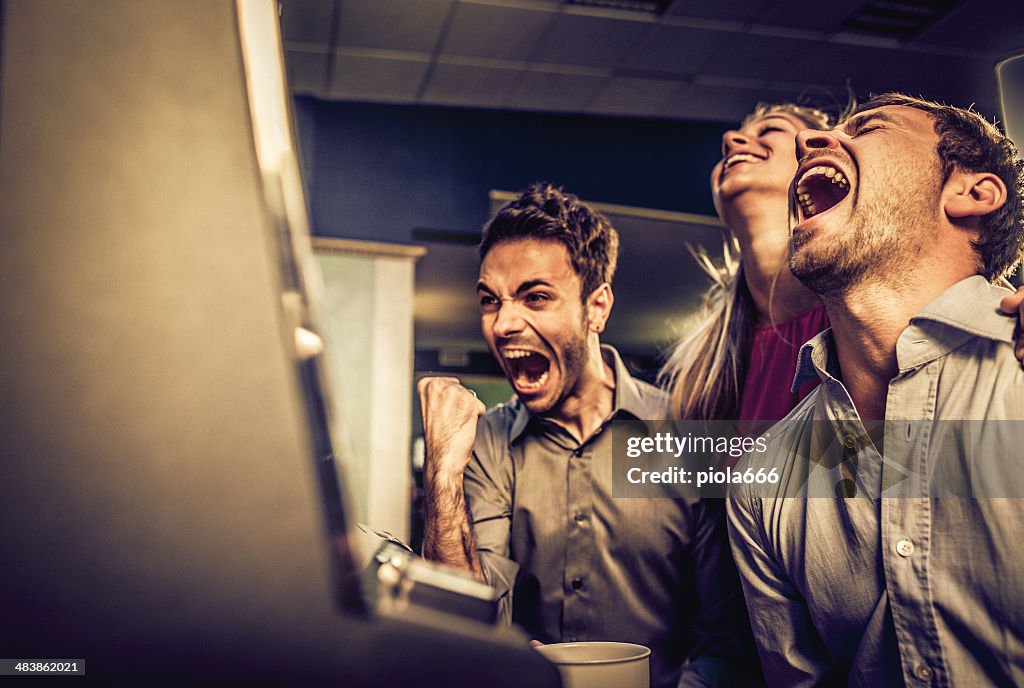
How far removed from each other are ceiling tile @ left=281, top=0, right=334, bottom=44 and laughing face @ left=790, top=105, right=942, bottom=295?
3.45 feet

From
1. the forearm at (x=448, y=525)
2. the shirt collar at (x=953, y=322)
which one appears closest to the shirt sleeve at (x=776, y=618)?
the shirt collar at (x=953, y=322)

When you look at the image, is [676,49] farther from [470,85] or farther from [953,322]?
[953,322]

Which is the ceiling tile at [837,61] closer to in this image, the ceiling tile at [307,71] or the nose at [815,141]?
A: the nose at [815,141]

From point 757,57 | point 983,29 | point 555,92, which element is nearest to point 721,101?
point 757,57

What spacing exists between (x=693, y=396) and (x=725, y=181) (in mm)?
373

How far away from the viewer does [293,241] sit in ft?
0.94

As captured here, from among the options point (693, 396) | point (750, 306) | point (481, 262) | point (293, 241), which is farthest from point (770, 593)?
point (293, 241)

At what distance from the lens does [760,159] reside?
1.19 m

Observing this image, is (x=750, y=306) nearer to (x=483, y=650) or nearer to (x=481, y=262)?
(x=481, y=262)

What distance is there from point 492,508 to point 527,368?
237mm

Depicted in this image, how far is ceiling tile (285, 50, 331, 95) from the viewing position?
158 cm

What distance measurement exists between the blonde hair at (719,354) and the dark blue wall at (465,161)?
0.24 meters

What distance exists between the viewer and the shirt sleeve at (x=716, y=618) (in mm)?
905

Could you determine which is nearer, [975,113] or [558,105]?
[975,113]
